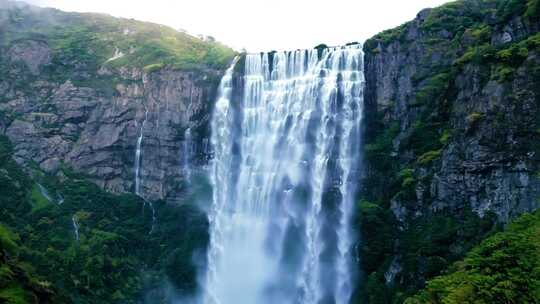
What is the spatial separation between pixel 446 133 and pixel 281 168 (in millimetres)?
16800

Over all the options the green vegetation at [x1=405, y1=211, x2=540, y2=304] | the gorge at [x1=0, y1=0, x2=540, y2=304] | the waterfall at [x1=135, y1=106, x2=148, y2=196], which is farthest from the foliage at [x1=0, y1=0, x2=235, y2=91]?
the green vegetation at [x1=405, y1=211, x2=540, y2=304]

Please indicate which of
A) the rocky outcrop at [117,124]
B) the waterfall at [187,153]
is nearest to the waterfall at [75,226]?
Result: the rocky outcrop at [117,124]

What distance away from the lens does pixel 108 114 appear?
67750 millimetres

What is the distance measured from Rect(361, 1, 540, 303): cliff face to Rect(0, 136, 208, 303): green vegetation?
19.9 metres

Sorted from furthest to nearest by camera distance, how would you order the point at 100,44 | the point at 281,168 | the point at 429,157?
the point at 100,44 → the point at 281,168 → the point at 429,157

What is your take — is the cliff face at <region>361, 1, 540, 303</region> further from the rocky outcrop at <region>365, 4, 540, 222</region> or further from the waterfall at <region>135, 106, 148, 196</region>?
the waterfall at <region>135, 106, 148, 196</region>

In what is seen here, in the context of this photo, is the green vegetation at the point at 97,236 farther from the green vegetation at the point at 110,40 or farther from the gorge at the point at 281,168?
the green vegetation at the point at 110,40

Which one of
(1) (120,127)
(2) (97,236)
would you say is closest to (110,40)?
(1) (120,127)

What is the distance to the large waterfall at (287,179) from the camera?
160ft

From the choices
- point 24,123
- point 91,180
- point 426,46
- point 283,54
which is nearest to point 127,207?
point 91,180

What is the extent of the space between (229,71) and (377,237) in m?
27.8

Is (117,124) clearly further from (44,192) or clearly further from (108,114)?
(44,192)

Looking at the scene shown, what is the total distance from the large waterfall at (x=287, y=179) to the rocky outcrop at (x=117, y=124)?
5.27m

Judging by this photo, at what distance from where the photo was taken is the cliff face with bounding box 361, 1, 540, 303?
37.3m
